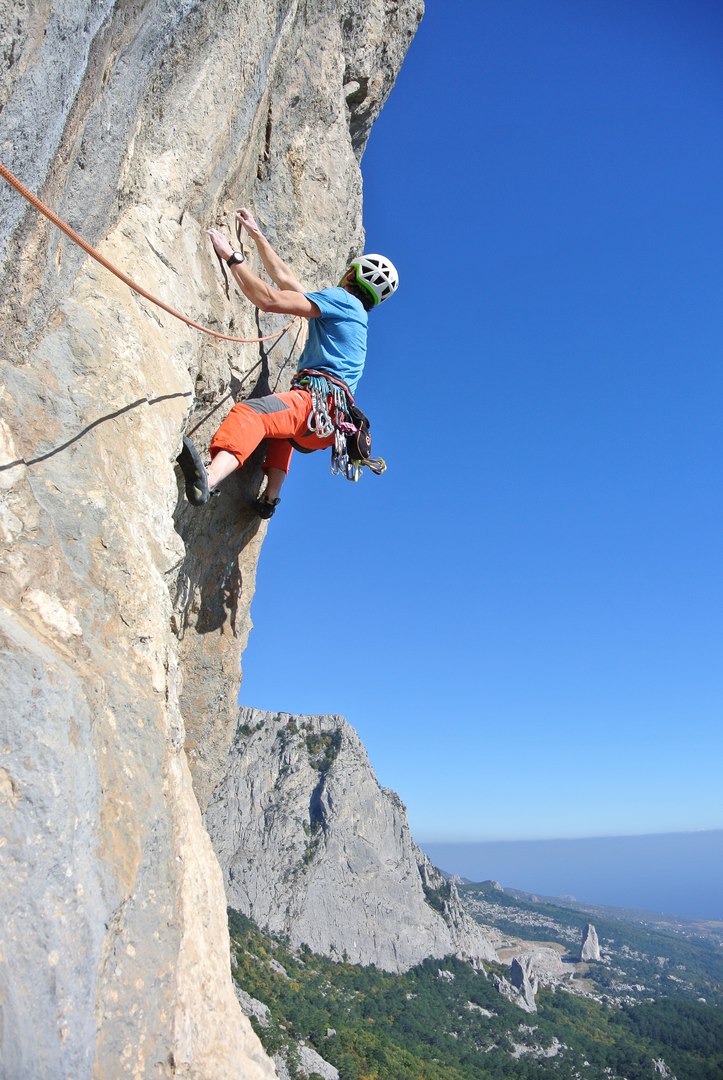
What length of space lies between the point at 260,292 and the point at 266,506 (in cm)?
184

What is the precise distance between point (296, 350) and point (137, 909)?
5.33 m

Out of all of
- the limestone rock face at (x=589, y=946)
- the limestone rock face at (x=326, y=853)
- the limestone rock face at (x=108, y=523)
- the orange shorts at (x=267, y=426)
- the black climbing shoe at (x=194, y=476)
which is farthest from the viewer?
the limestone rock face at (x=589, y=946)

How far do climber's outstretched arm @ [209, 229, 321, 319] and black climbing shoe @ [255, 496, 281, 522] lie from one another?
5.31 ft

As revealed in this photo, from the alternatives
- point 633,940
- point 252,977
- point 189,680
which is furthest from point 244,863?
point 633,940

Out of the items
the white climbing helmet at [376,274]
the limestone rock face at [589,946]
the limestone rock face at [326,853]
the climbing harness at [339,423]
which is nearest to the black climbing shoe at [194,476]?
the climbing harness at [339,423]

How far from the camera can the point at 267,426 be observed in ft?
16.6

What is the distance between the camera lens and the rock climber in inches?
189

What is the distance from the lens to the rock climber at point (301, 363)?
480 cm

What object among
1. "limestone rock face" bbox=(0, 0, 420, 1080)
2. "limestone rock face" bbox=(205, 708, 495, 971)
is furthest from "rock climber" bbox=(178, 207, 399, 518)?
"limestone rock face" bbox=(205, 708, 495, 971)

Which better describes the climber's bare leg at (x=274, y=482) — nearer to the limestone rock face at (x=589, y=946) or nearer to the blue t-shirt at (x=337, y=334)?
the blue t-shirt at (x=337, y=334)

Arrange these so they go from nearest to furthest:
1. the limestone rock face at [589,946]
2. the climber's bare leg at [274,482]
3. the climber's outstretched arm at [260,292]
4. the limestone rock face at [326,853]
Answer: the climber's outstretched arm at [260,292] < the climber's bare leg at [274,482] < the limestone rock face at [326,853] < the limestone rock face at [589,946]

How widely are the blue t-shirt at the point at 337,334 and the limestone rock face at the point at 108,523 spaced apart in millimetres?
791

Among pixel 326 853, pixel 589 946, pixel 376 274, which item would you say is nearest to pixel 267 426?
pixel 376 274

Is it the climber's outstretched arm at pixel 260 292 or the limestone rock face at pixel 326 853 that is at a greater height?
the climber's outstretched arm at pixel 260 292
